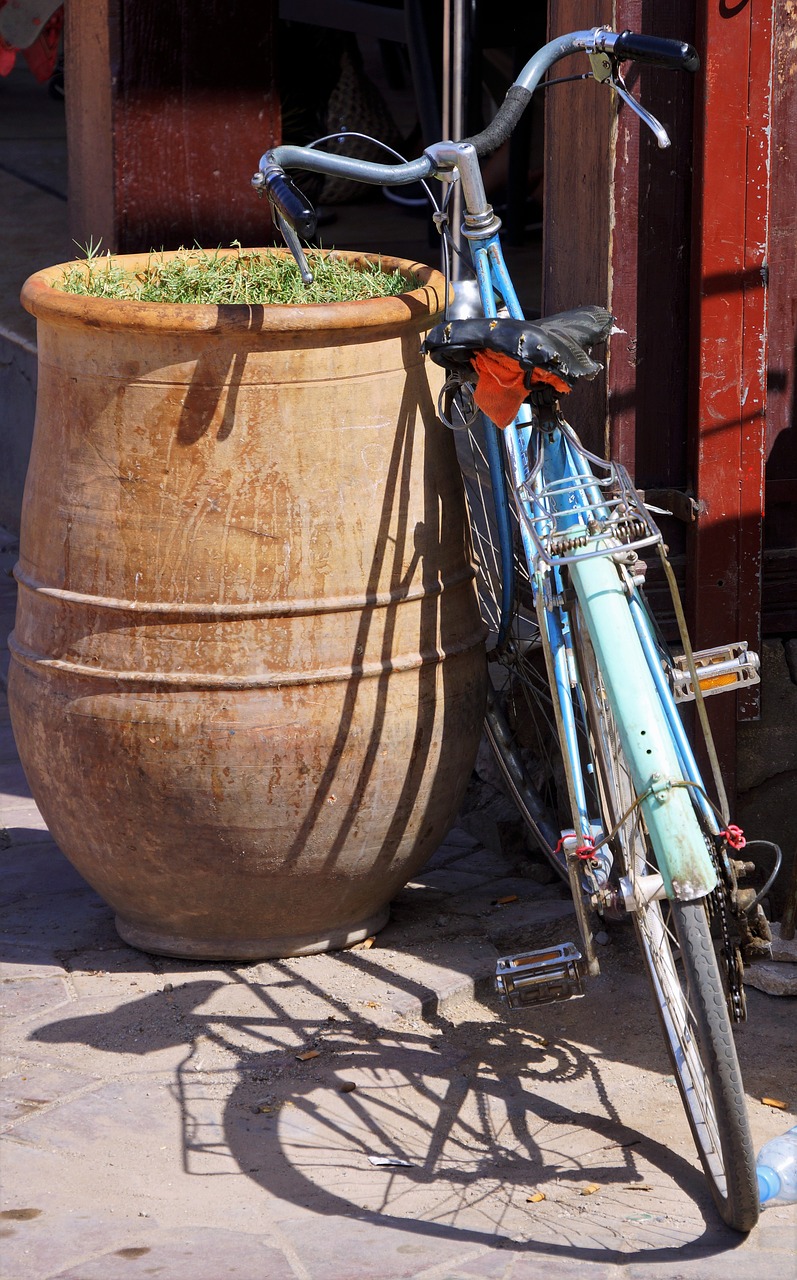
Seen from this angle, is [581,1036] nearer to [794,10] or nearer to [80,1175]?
[80,1175]

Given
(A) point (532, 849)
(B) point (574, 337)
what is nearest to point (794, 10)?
(B) point (574, 337)

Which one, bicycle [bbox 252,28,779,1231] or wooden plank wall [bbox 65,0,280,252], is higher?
wooden plank wall [bbox 65,0,280,252]

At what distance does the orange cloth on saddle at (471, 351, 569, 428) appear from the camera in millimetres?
2793

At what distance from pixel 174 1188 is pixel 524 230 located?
5.71 meters

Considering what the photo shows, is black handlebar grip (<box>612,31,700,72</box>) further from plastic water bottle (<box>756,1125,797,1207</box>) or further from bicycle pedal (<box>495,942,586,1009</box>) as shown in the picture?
plastic water bottle (<box>756,1125,797,1207</box>)

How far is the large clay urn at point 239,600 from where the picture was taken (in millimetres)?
3098

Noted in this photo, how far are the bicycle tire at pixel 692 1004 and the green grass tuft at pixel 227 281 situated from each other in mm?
1053

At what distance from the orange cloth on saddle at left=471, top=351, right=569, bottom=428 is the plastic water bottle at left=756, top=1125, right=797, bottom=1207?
4.50 ft

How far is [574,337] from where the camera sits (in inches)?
115

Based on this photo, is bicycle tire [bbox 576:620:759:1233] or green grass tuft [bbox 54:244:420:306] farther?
green grass tuft [bbox 54:244:420:306]

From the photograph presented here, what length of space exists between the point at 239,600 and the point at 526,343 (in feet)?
2.57

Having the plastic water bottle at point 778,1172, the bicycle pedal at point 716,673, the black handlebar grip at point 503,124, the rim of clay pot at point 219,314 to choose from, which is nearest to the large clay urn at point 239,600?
the rim of clay pot at point 219,314

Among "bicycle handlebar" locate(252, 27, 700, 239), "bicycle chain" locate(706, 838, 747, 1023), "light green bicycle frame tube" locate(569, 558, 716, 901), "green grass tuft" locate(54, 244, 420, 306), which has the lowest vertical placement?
"bicycle chain" locate(706, 838, 747, 1023)

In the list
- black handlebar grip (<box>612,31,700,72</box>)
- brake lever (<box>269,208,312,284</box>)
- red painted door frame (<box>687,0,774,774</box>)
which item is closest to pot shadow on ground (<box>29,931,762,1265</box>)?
red painted door frame (<box>687,0,774,774</box>)
